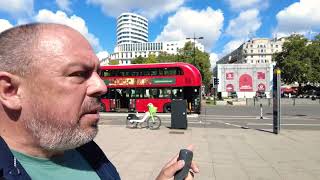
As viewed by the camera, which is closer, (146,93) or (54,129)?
(54,129)

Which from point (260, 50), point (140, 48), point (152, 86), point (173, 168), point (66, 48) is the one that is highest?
point (140, 48)

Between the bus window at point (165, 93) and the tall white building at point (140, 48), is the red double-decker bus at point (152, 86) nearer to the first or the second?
the bus window at point (165, 93)

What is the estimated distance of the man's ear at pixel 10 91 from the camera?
1.52 meters

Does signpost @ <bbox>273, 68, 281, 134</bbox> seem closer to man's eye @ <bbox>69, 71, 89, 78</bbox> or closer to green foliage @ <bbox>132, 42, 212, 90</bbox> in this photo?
man's eye @ <bbox>69, 71, 89, 78</bbox>

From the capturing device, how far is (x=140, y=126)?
18375 mm

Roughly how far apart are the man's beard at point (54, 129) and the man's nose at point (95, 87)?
35mm

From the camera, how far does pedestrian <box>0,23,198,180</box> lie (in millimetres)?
1543

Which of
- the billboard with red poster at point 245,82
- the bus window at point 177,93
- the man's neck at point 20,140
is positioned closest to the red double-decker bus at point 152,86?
the bus window at point 177,93

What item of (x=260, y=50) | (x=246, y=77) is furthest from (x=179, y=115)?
(x=260, y=50)

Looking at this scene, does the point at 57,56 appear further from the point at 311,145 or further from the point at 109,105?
the point at 109,105

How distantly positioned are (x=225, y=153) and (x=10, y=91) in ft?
31.3

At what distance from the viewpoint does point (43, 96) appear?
61.1 inches

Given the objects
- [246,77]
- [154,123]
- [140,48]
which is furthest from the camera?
[140,48]

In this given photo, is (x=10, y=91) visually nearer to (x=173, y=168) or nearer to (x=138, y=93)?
(x=173, y=168)
